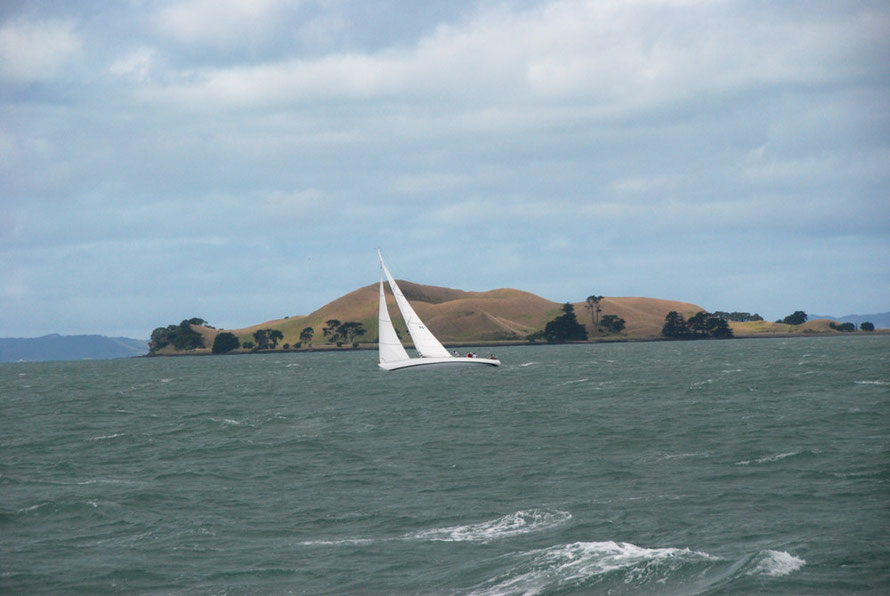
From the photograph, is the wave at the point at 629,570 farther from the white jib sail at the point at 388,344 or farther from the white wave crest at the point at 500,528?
the white jib sail at the point at 388,344

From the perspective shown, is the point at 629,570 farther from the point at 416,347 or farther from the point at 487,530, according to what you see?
the point at 416,347

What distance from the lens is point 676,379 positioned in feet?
256

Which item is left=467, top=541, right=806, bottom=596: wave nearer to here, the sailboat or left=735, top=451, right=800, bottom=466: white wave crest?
left=735, top=451, right=800, bottom=466: white wave crest

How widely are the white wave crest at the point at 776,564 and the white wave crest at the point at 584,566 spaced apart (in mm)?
1135

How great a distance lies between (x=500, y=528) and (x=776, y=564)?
23.5 ft

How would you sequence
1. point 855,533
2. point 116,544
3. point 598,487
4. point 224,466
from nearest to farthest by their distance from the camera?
1. point 855,533
2. point 116,544
3. point 598,487
4. point 224,466

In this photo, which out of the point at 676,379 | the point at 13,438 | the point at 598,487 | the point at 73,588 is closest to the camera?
the point at 73,588

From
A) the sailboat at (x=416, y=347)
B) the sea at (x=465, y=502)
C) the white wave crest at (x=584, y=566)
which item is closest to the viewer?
the white wave crest at (x=584, y=566)

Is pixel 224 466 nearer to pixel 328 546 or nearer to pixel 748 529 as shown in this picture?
pixel 328 546

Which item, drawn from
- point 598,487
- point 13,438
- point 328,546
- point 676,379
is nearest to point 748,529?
point 598,487

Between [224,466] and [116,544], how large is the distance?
482 inches

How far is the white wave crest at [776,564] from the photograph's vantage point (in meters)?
18.6

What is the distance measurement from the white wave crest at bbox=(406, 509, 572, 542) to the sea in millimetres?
104

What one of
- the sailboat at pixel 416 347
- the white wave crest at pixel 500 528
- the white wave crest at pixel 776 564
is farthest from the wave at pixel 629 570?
the sailboat at pixel 416 347
